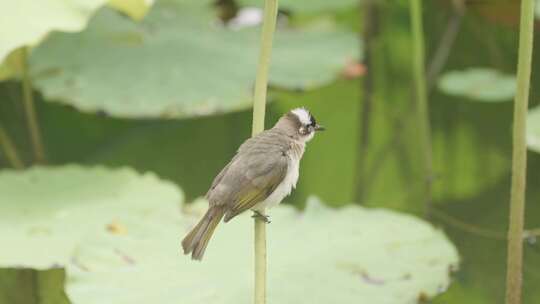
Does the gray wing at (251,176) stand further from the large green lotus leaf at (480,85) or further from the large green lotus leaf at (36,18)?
the large green lotus leaf at (480,85)

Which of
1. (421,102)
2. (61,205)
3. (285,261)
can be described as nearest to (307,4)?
(421,102)

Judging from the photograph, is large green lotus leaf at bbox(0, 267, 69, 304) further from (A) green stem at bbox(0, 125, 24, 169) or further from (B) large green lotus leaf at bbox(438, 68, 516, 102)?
(B) large green lotus leaf at bbox(438, 68, 516, 102)

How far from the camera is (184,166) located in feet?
13.7

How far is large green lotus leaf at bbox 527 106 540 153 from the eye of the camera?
3.65 meters

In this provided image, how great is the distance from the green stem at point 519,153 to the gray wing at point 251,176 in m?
0.62

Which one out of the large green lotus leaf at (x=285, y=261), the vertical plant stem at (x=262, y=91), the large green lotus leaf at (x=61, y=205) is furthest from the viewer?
the large green lotus leaf at (x=61, y=205)

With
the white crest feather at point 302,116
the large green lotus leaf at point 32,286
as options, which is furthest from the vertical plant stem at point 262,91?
the large green lotus leaf at point 32,286

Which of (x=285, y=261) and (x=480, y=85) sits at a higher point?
(x=480, y=85)

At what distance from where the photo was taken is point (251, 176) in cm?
200

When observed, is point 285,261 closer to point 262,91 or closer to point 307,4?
point 262,91

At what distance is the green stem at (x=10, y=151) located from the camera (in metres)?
4.00

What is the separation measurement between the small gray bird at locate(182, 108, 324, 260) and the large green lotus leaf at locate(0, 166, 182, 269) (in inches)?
41.9

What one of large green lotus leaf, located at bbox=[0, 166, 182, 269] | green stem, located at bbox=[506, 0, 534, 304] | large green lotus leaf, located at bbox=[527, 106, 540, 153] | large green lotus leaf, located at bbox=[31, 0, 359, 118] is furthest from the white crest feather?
large green lotus leaf, located at bbox=[31, 0, 359, 118]

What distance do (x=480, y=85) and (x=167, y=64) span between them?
1.53 meters
